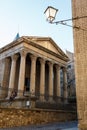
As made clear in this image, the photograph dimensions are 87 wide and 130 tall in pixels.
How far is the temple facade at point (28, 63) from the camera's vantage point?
971 inches

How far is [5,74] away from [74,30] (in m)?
20.8

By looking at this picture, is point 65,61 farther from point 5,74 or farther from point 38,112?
point 38,112

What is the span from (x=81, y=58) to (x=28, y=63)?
23.6 meters

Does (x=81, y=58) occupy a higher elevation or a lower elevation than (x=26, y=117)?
higher

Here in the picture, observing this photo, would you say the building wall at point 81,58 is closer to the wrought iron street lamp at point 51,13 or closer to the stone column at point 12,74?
the wrought iron street lamp at point 51,13

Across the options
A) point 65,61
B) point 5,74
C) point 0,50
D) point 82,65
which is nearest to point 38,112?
point 82,65

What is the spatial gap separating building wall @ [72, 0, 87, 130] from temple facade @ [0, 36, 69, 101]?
1592cm

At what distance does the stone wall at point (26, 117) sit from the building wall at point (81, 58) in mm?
8055

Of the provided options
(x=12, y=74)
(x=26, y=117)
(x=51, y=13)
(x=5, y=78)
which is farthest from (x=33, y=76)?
Answer: (x=51, y=13)

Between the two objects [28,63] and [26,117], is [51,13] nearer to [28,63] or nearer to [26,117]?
[26,117]

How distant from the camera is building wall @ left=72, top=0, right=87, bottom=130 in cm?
689

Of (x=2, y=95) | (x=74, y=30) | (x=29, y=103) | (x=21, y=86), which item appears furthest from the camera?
(x=2, y=95)

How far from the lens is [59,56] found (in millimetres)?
31641

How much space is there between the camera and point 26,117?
15.0 metres
